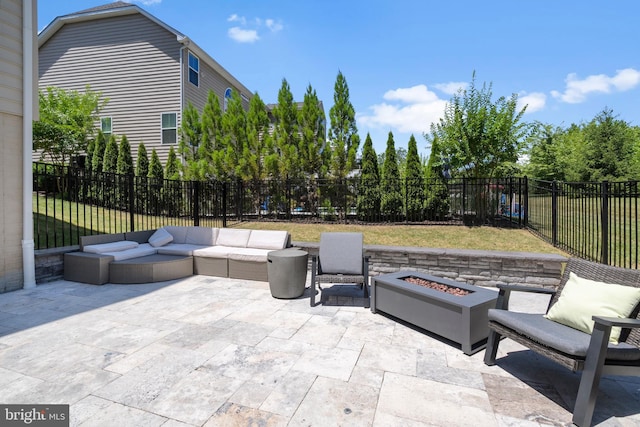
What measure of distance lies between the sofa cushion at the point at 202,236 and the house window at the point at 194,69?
10290 millimetres

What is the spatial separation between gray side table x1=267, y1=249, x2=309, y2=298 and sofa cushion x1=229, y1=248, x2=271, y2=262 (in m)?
0.91

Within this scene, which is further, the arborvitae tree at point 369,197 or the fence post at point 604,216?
the arborvitae tree at point 369,197

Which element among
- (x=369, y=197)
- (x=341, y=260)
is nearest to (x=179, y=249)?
(x=341, y=260)

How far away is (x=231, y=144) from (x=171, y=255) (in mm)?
6553

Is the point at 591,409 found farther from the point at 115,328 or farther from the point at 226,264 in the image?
the point at 226,264

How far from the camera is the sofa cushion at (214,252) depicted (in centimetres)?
614

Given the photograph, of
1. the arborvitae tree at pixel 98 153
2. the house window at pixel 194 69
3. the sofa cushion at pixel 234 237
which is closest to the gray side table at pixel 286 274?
the sofa cushion at pixel 234 237

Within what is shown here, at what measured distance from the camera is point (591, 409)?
2.08 metres

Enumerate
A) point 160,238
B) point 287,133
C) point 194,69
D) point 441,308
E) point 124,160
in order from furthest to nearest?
point 194,69 → point 124,160 → point 287,133 → point 160,238 → point 441,308

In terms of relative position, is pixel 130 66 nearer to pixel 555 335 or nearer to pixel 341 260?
pixel 341 260

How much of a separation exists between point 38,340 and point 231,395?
249 cm

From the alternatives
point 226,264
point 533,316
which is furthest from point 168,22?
point 533,316

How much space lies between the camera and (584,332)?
2.52m

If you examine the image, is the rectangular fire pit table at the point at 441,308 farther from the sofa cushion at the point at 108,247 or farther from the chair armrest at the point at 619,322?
the sofa cushion at the point at 108,247
